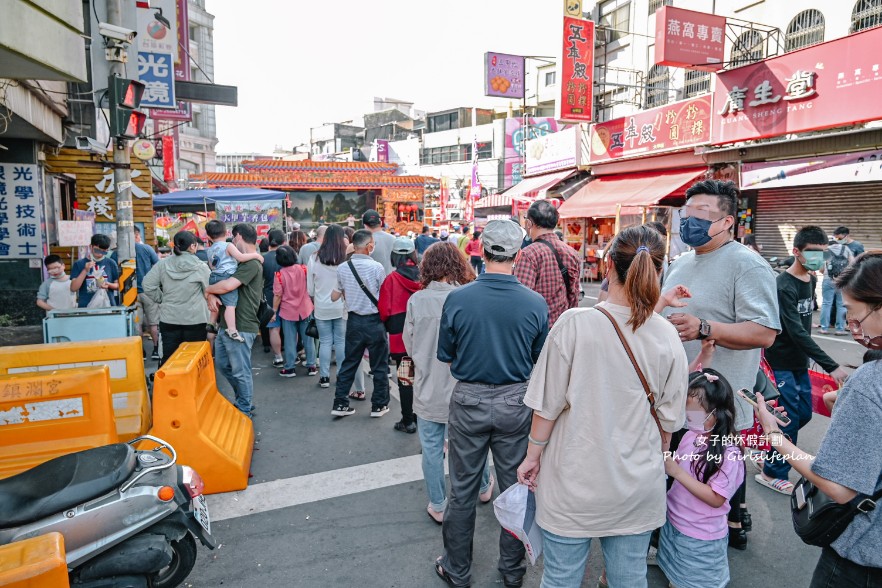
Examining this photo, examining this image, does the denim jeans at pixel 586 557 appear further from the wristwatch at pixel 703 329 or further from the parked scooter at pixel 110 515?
the parked scooter at pixel 110 515

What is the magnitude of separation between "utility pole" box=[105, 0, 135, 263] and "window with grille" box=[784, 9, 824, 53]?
43.9ft

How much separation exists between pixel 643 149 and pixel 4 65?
14.2 m

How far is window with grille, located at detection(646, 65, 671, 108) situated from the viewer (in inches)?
665

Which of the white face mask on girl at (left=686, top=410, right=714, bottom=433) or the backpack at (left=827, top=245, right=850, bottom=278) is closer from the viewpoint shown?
the white face mask on girl at (left=686, top=410, right=714, bottom=433)

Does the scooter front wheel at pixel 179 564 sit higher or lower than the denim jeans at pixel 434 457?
lower

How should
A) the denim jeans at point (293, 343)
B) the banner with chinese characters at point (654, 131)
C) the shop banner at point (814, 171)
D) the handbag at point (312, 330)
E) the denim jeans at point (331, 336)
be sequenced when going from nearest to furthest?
1. the denim jeans at point (331, 336)
2. the handbag at point (312, 330)
3. the denim jeans at point (293, 343)
4. the shop banner at point (814, 171)
5. the banner with chinese characters at point (654, 131)

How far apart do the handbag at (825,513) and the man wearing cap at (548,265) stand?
2.70m

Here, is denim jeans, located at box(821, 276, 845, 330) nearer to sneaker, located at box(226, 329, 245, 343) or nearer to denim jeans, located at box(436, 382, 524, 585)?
denim jeans, located at box(436, 382, 524, 585)

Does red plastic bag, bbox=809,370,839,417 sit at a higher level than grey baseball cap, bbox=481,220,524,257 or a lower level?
lower

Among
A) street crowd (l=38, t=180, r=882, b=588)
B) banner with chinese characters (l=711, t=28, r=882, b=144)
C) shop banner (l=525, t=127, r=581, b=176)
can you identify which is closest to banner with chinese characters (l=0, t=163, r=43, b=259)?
street crowd (l=38, t=180, r=882, b=588)

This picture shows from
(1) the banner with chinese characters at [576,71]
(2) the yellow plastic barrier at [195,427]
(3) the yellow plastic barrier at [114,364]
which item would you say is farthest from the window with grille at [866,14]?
(3) the yellow plastic barrier at [114,364]

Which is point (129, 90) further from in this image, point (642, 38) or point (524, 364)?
point (642, 38)

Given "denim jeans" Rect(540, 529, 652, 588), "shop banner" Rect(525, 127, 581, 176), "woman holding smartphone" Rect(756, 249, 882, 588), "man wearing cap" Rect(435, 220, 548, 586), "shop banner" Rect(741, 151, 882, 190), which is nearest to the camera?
"woman holding smartphone" Rect(756, 249, 882, 588)

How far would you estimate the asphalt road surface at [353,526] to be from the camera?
312 centimetres
